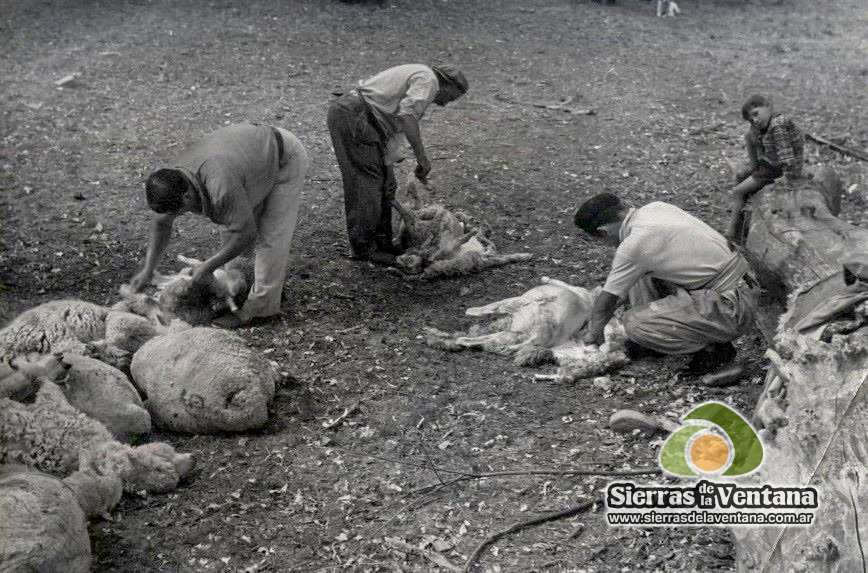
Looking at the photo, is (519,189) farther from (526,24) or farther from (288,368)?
(526,24)

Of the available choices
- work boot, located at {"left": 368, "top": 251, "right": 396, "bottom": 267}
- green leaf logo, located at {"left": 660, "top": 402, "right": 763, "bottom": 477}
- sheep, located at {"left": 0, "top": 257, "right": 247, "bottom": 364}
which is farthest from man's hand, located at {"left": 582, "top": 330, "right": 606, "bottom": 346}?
sheep, located at {"left": 0, "top": 257, "right": 247, "bottom": 364}

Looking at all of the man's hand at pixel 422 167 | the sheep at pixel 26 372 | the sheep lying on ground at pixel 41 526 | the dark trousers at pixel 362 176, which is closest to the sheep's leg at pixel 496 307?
the dark trousers at pixel 362 176

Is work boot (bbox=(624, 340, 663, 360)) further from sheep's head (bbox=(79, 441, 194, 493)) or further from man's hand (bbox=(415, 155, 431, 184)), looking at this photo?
sheep's head (bbox=(79, 441, 194, 493))

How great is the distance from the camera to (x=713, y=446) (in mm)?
3932

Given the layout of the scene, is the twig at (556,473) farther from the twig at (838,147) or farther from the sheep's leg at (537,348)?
the twig at (838,147)

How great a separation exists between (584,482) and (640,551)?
0.54m

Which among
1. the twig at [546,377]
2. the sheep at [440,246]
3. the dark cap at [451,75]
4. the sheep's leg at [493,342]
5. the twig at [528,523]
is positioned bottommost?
the twig at [528,523]

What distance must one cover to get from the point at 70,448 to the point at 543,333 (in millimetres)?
2817

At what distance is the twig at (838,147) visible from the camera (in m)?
8.59

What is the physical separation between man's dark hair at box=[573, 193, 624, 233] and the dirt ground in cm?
91

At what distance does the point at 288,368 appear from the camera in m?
5.32

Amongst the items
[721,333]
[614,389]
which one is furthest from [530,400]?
[721,333]

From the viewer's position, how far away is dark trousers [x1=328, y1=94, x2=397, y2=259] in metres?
6.42

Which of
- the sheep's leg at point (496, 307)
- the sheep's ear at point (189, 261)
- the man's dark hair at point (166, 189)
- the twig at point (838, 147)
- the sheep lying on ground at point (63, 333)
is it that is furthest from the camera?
the twig at point (838, 147)
